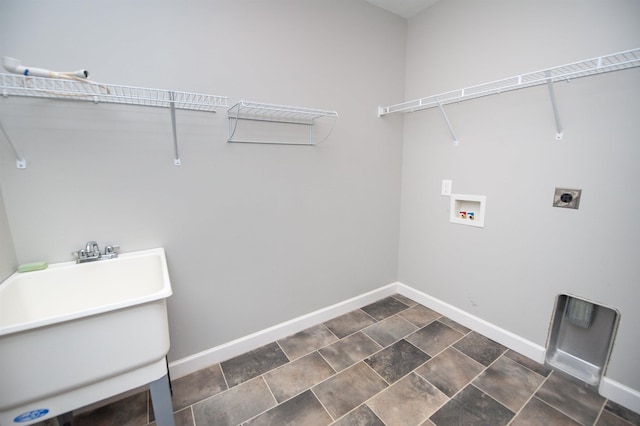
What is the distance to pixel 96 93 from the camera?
1.23 m

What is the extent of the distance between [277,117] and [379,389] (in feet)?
5.96

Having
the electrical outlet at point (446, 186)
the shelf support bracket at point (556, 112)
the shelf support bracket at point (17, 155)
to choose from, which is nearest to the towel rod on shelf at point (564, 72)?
the shelf support bracket at point (556, 112)

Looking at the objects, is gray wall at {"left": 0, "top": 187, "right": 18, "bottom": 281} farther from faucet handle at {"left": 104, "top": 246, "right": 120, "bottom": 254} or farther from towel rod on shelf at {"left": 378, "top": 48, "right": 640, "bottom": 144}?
towel rod on shelf at {"left": 378, "top": 48, "right": 640, "bottom": 144}

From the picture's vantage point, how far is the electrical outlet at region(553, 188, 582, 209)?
1561mm

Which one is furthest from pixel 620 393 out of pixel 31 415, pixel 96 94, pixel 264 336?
pixel 96 94

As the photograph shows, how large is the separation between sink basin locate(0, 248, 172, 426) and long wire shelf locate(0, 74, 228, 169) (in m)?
0.58

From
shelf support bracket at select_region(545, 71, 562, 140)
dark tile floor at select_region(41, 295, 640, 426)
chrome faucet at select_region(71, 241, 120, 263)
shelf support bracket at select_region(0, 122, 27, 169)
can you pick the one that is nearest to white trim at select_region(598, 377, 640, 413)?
dark tile floor at select_region(41, 295, 640, 426)

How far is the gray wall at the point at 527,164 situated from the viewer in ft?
4.66

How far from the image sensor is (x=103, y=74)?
1.32 m

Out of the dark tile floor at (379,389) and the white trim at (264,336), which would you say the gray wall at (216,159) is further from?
the dark tile floor at (379,389)

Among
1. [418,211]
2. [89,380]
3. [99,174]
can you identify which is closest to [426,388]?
[418,211]

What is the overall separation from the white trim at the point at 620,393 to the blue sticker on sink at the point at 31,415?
8.60 feet

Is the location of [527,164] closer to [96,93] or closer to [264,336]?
[264,336]

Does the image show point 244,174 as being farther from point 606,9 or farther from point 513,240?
point 606,9
